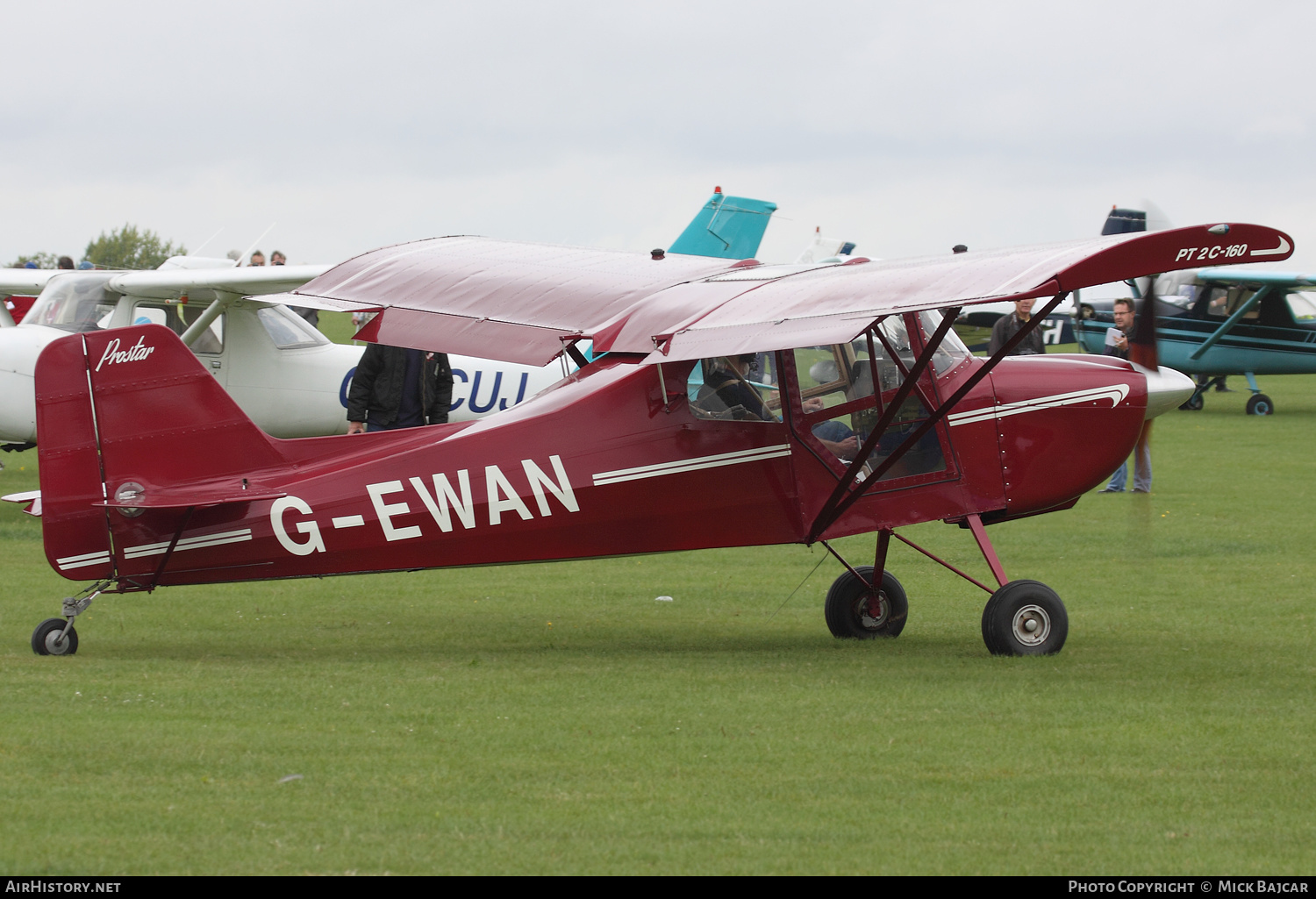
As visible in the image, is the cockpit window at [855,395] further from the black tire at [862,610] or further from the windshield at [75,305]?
the windshield at [75,305]

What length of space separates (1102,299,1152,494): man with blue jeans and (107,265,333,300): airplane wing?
29.7ft

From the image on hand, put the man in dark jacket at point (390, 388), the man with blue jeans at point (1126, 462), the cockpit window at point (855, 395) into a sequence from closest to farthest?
the cockpit window at point (855, 395) < the man in dark jacket at point (390, 388) < the man with blue jeans at point (1126, 462)

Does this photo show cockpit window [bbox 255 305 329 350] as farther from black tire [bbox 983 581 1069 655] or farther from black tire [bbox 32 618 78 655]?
black tire [bbox 983 581 1069 655]

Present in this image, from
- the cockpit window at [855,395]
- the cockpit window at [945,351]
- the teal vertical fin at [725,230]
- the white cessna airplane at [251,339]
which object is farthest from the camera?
the teal vertical fin at [725,230]

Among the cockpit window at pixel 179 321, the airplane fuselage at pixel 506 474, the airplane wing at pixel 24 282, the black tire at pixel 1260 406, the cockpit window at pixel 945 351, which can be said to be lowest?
the black tire at pixel 1260 406

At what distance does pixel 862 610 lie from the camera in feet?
30.1

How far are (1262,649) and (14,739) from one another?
6887 mm

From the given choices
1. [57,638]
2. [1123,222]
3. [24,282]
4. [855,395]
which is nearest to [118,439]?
[57,638]

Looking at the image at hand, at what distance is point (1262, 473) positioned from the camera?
63.1ft

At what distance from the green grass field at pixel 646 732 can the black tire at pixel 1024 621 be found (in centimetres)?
15

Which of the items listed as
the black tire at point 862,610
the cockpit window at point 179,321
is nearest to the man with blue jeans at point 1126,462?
the black tire at point 862,610

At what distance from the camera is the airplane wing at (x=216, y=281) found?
580 inches

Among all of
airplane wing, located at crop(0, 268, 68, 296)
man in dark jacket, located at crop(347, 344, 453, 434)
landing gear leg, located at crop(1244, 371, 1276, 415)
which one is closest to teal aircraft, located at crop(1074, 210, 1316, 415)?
landing gear leg, located at crop(1244, 371, 1276, 415)

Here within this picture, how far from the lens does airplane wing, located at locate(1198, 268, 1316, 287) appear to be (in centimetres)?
2725
